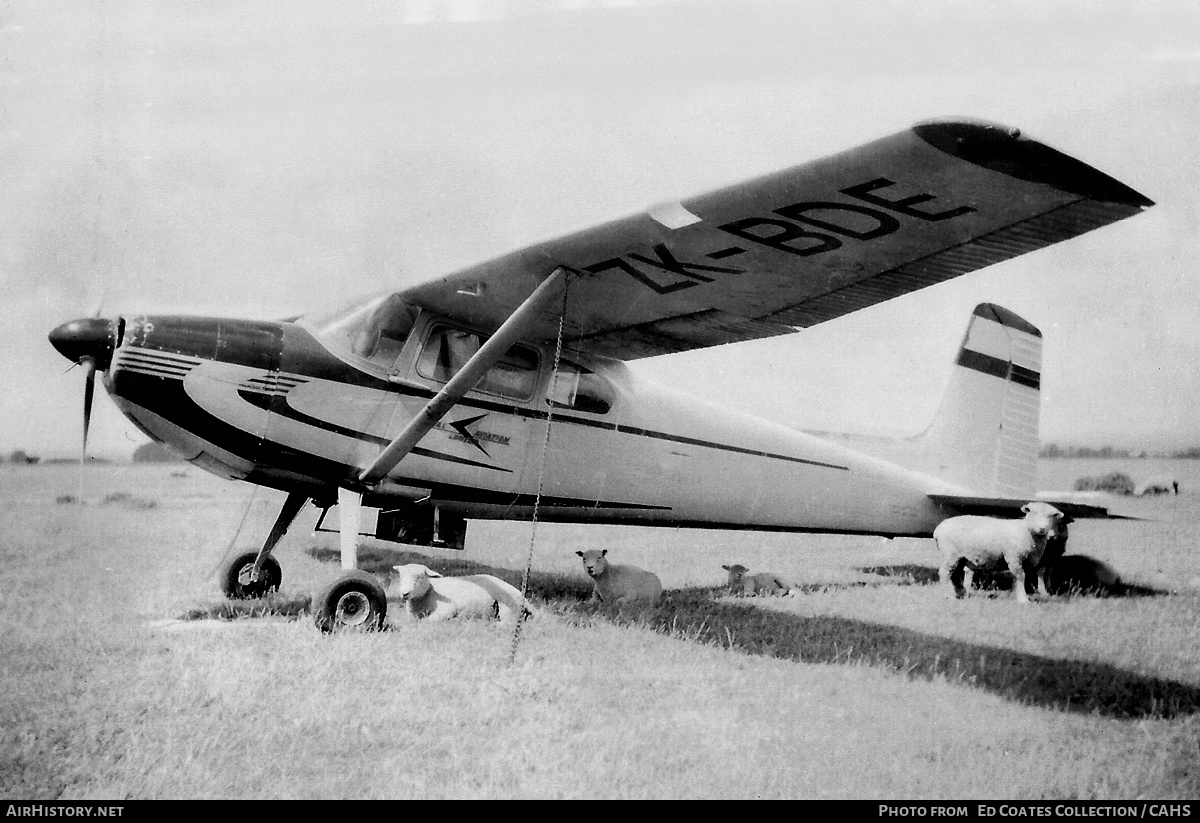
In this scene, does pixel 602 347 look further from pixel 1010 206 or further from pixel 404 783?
pixel 404 783

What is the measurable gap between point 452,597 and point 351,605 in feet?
2.52

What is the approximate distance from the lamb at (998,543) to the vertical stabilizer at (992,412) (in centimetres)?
136

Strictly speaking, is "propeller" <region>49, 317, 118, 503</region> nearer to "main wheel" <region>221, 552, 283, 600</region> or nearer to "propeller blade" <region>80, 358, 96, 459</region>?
"propeller blade" <region>80, 358, 96, 459</region>

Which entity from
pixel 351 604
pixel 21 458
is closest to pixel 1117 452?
pixel 351 604

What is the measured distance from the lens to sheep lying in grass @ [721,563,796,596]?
263 inches

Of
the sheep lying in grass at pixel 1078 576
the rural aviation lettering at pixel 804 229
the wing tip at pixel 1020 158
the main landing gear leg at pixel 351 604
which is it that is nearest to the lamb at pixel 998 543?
the sheep lying in grass at pixel 1078 576

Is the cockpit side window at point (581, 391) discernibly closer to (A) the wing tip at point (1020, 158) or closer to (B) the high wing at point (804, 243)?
(B) the high wing at point (804, 243)

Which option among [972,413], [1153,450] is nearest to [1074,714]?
[1153,450]

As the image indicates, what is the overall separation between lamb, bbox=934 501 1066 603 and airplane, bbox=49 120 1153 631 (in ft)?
1.49

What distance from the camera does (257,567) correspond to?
5.44 meters

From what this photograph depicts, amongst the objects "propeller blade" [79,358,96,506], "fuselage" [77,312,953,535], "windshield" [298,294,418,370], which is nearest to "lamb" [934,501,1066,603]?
"fuselage" [77,312,953,535]

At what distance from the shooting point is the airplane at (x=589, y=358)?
3.28 m

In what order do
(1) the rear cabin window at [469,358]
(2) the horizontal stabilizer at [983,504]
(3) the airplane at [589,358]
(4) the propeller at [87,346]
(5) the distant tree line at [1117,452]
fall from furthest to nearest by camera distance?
(2) the horizontal stabilizer at [983,504], (1) the rear cabin window at [469,358], (5) the distant tree line at [1117,452], (4) the propeller at [87,346], (3) the airplane at [589,358]

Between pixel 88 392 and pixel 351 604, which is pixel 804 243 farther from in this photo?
pixel 88 392
